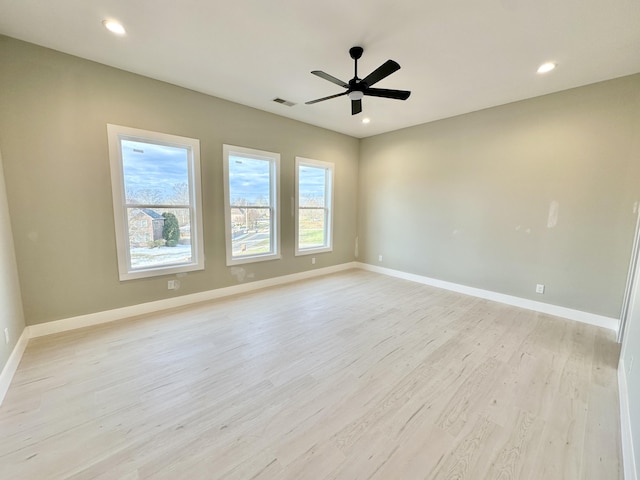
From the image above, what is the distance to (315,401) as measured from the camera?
6.33 ft

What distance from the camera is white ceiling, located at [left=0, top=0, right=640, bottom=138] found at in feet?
6.71

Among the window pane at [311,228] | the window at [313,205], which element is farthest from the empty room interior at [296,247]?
the window pane at [311,228]

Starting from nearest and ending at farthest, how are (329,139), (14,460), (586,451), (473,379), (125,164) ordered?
(14,460)
(586,451)
(473,379)
(125,164)
(329,139)

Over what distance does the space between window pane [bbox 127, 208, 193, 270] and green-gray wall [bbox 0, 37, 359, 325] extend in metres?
0.23

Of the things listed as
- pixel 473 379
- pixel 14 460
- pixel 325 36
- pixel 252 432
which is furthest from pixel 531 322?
pixel 14 460

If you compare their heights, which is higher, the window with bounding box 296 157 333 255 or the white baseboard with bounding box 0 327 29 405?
the window with bounding box 296 157 333 255

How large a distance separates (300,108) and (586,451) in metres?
4.66

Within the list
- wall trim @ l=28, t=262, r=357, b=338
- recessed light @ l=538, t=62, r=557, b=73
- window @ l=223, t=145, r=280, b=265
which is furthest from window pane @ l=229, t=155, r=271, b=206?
recessed light @ l=538, t=62, r=557, b=73

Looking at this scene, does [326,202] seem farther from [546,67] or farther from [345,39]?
[546,67]

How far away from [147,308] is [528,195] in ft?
18.0

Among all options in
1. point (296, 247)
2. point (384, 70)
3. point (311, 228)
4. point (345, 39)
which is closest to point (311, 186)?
point (311, 228)

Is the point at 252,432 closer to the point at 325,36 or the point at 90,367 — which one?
the point at 90,367

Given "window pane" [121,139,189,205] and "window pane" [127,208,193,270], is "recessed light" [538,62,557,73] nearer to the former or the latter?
"window pane" [121,139,189,205]

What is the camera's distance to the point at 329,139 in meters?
5.34
